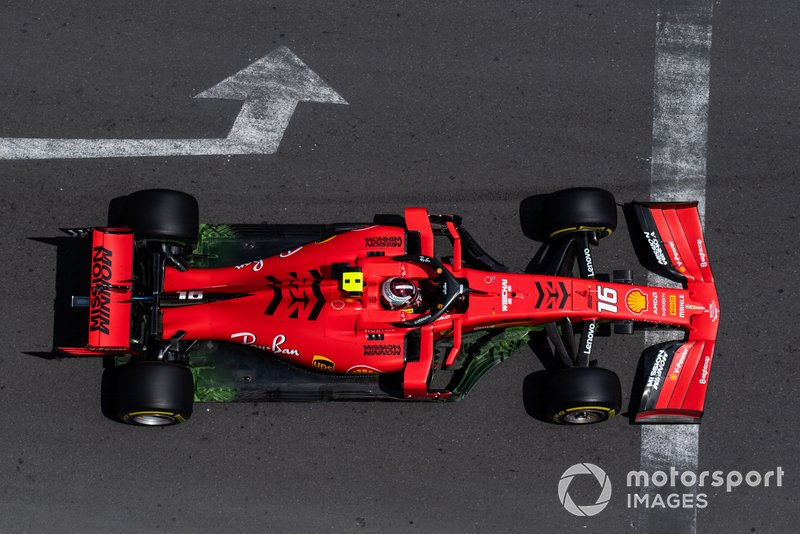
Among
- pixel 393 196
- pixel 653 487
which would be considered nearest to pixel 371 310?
pixel 393 196

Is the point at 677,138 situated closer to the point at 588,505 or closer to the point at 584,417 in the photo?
the point at 584,417

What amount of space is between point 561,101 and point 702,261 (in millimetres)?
2039

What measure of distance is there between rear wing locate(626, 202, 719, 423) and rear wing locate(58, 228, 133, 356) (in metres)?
4.41

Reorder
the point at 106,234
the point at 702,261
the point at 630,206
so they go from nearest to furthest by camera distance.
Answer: the point at 106,234 → the point at 702,261 → the point at 630,206

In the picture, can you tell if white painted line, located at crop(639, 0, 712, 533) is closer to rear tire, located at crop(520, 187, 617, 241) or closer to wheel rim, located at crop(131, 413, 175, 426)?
rear tire, located at crop(520, 187, 617, 241)

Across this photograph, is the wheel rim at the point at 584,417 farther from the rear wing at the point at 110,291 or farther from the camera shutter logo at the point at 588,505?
the rear wing at the point at 110,291

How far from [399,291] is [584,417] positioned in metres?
2.02

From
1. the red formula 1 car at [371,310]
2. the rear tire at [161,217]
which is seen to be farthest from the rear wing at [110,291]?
the rear tire at [161,217]

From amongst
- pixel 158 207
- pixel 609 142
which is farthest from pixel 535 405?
pixel 158 207

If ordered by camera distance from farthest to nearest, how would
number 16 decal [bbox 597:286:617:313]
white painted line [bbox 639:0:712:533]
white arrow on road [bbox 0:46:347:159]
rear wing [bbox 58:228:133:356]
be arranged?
white arrow on road [bbox 0:46:347:159] < white painted line [bbox 639:0:712:533] < number 16 decal [bbox 597:286:617:313] < rear wing [bbox 58:228:133:356]

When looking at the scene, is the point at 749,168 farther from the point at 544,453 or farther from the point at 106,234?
the point at 106,234

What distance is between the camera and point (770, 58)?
311 inches

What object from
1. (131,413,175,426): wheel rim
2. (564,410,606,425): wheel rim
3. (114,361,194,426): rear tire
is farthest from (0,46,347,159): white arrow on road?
(564,410,606,425): wheel rim

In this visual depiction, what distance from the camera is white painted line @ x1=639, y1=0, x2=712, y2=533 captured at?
7.20 metres
